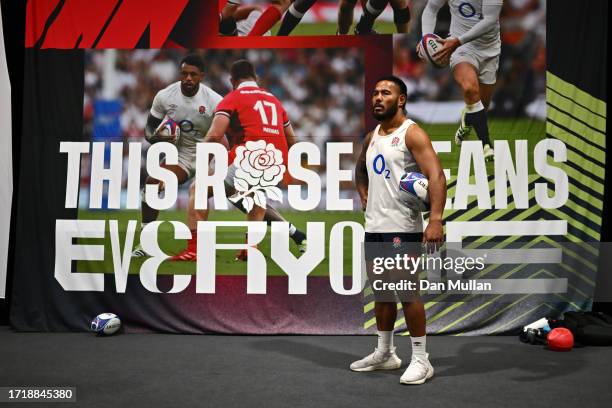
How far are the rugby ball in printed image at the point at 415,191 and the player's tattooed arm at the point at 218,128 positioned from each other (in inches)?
69.4

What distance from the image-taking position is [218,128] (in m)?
4.03

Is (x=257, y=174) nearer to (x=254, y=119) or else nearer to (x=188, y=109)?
(x=254, y=119)

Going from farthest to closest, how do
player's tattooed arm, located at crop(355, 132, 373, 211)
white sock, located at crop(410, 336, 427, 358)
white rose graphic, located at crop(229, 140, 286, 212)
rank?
white rose graphic, located at crop(229, 140, 286, 212)
player's tattooed arm, located at crop(355, 132, 373, 211)
white sock, located at crop(410, 336, 427, 358)

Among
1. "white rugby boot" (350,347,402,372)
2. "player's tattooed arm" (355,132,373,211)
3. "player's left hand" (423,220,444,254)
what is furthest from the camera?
"player's tattooed arm" (355,132,373,211)

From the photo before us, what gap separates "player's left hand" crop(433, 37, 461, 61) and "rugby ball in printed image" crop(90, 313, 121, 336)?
9.47ft

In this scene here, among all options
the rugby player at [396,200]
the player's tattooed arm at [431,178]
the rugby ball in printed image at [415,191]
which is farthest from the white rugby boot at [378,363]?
the rugby ball in printed image at [415,191]

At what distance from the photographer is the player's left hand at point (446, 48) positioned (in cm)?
394

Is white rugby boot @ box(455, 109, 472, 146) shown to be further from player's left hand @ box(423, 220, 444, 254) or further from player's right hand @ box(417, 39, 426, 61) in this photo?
player's left hand @ box(423, 220, 444, 254)

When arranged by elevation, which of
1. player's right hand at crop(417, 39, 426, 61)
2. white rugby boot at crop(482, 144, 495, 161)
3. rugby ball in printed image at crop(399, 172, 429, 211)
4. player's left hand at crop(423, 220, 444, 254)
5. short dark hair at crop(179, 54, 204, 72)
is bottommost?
player's left hand at crop(423, 220, 444, 254)

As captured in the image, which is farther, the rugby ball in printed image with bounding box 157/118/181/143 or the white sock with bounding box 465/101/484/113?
the rugby ball in printed image with bounding box 157/118/181/143

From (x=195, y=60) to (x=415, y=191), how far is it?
2.21 metres

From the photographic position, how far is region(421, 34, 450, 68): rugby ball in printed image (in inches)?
155

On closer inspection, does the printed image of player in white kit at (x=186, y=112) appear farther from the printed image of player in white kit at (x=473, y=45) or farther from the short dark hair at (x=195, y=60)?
the printed image of player in white kit at (x=473, y=45)

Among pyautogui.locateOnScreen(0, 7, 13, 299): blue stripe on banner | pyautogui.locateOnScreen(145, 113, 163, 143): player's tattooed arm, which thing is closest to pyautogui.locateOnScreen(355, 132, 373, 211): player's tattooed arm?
pyautogui.locateOnScreen(145, 113, 163, 143): player's tattooed arm
